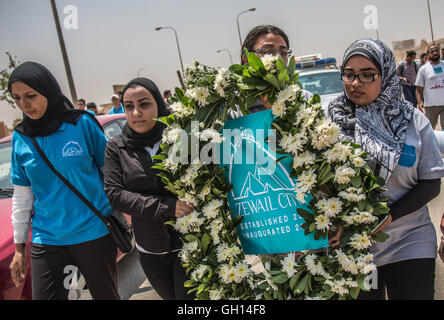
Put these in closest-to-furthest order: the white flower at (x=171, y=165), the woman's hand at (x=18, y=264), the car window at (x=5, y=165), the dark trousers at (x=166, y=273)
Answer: the white flower at (x=171, y=165)
the dark trousers at (x=166, y=273)
the woman's hand at (x=18, y=264)
the car window at (x=5, y=165)

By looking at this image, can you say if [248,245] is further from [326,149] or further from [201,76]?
[201,76]

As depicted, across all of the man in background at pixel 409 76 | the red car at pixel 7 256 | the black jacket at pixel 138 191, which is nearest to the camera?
the black jacket at pixel 138 191

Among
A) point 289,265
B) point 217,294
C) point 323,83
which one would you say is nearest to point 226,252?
point 217,294

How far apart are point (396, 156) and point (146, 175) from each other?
1535 mm

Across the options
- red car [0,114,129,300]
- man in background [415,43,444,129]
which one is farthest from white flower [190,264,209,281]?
man in background [415,43,444,129]

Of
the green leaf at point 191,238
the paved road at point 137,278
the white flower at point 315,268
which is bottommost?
the paved road at point 137,278

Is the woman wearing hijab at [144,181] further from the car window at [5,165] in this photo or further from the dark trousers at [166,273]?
the car window at [5,165]

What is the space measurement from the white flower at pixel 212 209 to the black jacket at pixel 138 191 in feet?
1.22

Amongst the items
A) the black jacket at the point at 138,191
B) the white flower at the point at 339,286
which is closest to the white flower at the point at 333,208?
the white flower at the point at 339,286

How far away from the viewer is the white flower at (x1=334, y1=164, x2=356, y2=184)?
1.79 meters

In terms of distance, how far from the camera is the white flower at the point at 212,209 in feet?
6.73

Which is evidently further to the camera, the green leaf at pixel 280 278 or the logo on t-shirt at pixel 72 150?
the logo on t-shirt at pixel 72 150

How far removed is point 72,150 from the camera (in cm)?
275
